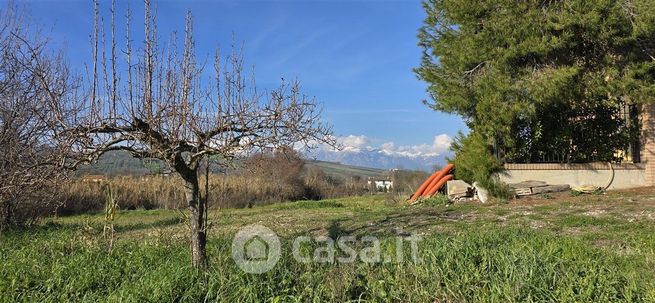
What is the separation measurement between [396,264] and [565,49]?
Result: 949 cm

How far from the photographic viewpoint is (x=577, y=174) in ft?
39.2

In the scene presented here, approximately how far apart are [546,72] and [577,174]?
2985mm

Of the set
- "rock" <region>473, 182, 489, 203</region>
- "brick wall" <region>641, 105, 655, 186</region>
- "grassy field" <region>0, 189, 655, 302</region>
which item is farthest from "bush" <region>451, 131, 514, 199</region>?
"grassy field" <region>0, 189, 655, 302</region>

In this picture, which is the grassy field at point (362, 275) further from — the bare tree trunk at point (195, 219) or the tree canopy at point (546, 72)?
the tree canopy at point (546, 72)

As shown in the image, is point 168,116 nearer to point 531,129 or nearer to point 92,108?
point 92,108

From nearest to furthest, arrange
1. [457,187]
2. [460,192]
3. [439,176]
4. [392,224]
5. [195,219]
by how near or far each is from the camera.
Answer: [195,219], [392,224], [460,192], [457,187], [439,176]

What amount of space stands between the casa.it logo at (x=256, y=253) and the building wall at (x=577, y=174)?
8.48 m

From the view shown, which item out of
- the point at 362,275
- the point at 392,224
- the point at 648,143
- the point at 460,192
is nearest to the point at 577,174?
the point at 648,143

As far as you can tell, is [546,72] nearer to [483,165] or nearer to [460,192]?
[483,165]

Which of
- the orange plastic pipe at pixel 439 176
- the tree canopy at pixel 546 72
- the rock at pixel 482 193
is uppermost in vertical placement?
the tree canopy at pixel 546 72

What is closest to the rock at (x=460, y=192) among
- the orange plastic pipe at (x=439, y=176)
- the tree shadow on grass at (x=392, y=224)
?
the orange plastic pipe at (x=439, y=176)

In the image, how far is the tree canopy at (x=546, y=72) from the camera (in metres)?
10.5

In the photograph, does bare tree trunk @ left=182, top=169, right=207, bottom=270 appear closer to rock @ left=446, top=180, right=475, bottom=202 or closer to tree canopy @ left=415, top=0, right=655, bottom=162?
tree canopy @ left=415, top=0, right=655, bottom=162

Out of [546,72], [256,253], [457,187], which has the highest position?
[546,72]
